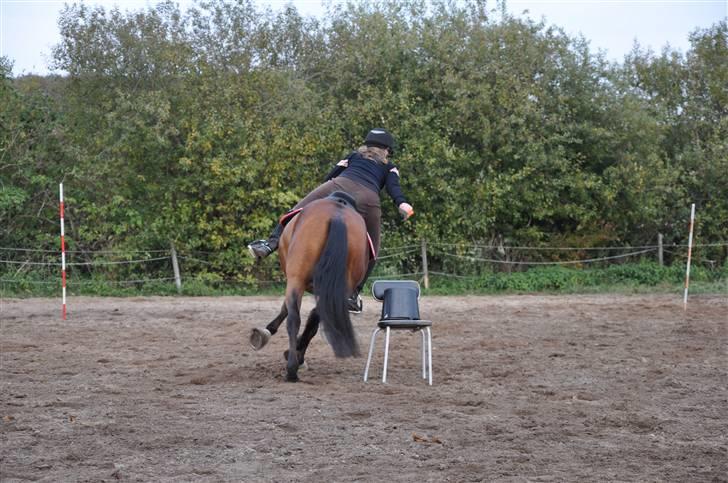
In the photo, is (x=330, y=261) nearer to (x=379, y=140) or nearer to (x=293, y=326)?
(x=293, y=326)

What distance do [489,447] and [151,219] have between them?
14357mm

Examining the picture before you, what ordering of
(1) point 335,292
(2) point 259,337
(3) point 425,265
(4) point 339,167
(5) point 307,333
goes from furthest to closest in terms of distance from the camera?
(3) point 425,265, (4) point 339,167, (5) point 307,333, (2) point 259,337, (1) point 335,292

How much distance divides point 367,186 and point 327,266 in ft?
3.95

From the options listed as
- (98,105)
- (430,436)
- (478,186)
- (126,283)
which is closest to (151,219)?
(126,283)

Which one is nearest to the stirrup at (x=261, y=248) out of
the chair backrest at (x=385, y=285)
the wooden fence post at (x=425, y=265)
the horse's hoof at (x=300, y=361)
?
the horse's hoof at (x=300, y=361)

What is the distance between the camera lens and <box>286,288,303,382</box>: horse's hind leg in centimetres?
777

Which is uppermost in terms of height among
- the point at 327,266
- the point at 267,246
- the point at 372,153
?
the point at 372,153

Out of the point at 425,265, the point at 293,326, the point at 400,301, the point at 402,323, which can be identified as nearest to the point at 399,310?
the point at 400,301

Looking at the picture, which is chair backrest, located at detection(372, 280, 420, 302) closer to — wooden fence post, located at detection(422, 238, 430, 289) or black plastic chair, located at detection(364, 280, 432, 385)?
black plastic chair, located at detection(364, 280, 432, 385)

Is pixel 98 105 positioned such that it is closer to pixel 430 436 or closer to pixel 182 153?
pixel 182 153

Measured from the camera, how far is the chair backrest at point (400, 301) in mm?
8211

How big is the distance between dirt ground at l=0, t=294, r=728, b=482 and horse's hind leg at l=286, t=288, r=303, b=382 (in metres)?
0.14

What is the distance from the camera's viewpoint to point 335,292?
756 centimetres

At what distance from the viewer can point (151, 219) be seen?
18.8 meters
